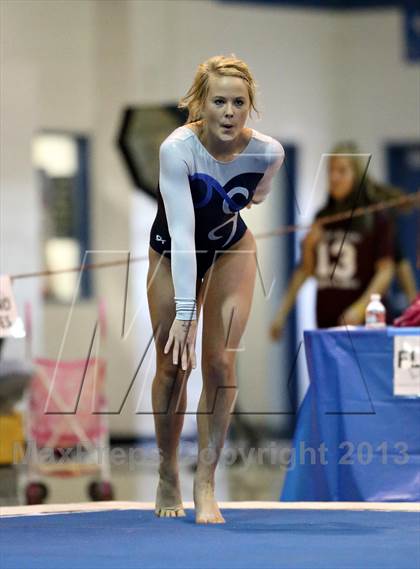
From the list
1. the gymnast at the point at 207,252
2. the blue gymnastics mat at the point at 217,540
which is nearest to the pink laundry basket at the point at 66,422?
the blue gymnastics mat at the point at 217,540

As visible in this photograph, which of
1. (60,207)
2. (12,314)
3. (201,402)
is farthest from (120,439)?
(201,402)

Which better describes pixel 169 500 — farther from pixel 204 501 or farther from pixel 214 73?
pixel 214 73

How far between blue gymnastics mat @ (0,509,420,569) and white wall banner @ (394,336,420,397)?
63cm

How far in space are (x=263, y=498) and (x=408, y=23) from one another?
394 centimetres

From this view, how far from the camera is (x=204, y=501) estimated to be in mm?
3973

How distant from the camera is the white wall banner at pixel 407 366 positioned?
4855 mm

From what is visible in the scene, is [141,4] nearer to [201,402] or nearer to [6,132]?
[6,132]

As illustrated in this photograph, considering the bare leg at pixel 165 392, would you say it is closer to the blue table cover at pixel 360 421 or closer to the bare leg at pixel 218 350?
the bare leg at pixel 218 350

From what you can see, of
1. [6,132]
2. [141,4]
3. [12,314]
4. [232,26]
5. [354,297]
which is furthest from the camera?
[232,26]

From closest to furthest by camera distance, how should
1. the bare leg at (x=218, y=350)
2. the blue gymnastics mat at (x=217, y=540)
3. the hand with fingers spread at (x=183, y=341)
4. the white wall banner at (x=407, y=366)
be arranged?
the blue gymnastics mat at (x=217, y=540), the hand with fingers spread at (x=183, y=341), the bare leg at (x=218, y=350), the white wall banner at (x=407, y=366)

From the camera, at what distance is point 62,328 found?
8906 mm

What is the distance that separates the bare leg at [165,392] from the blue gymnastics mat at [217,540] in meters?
0.09

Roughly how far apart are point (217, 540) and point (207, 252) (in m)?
0.83

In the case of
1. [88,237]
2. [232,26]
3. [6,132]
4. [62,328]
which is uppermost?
[232,26]
